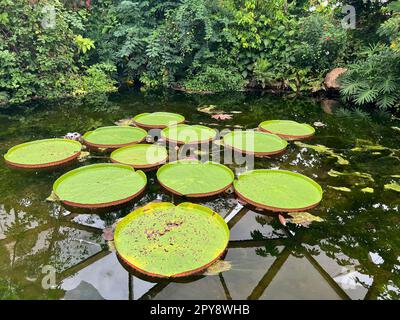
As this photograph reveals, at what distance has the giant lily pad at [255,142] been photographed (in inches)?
Answer: 158

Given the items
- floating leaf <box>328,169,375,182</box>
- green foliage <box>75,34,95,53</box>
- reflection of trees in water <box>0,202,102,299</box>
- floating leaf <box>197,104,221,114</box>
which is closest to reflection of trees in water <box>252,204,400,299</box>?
floating leaf <box>328,169,375,182</box>

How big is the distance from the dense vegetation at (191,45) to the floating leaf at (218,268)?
5.51m

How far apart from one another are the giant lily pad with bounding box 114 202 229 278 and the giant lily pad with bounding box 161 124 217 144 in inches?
63.5

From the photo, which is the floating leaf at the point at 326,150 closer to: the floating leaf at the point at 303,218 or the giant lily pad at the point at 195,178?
the floating leaf at the point at 303,218

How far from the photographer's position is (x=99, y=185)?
3.14m

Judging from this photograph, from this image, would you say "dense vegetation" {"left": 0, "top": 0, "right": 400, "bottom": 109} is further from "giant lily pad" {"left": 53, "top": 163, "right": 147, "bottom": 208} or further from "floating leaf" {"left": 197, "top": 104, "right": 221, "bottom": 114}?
"giant lily pad" {"left": 53, "top": 163, "right": 147, "bottom": 208}

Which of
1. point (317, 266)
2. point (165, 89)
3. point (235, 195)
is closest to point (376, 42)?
point (165, 89)

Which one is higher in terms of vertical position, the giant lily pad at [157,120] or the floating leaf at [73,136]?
the giant lily pad at [157,120]

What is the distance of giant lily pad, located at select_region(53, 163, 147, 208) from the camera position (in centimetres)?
291

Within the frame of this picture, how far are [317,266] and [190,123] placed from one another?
10.8 feet

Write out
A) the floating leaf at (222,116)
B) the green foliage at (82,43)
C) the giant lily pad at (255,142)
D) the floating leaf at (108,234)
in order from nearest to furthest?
the floating leaf at (108,234), the giant lily pad at (255,142), the floating leaf at (222,116), the green foliage at (82,43)

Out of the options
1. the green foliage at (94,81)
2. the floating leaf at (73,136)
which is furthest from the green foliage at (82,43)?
the floating leaf at (73,136)

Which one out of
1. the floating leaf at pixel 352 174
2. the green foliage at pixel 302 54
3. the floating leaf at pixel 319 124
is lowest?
the floating leaf at pixel 352 174

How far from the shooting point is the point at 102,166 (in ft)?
11.5
